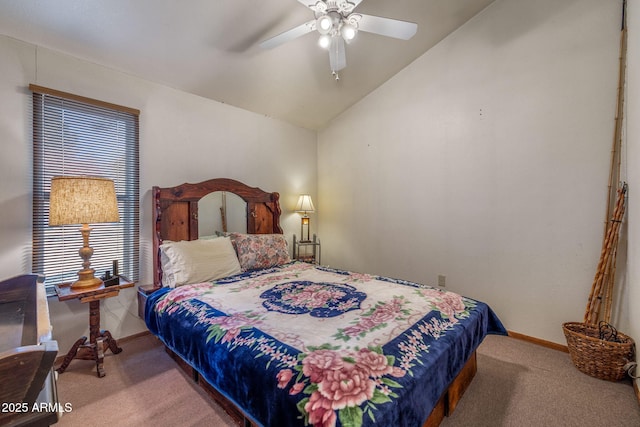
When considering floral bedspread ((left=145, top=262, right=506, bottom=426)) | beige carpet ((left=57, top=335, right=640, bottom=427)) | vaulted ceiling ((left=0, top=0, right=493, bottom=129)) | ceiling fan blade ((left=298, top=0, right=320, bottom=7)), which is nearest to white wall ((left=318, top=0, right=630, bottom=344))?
A: vaulted ceiling ((left=0, top=0, right=493, bottom=129))

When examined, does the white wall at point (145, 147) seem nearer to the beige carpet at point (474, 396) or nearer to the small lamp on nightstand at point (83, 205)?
the small lamp on nightstand at point (83, 205)

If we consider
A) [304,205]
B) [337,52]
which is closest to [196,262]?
[304,205]

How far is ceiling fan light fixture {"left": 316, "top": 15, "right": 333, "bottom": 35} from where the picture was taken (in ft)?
6.12

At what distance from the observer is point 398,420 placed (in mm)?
1032

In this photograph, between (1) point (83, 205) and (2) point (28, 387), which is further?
(1) point (83, 205)

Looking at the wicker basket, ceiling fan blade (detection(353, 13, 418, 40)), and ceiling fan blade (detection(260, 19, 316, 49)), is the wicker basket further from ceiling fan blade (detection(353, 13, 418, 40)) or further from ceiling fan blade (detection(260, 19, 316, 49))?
ceiling fan blade (detection(260, 19, 316, 49))

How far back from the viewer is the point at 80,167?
7.74 ft

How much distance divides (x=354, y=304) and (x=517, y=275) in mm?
1908

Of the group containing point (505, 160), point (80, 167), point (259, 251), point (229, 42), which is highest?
point (229, 42)

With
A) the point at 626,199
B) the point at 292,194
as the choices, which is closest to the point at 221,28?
the point at 292,194

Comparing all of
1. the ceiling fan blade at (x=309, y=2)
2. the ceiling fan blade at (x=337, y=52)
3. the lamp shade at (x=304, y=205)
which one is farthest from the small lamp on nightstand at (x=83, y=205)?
the lamp shade at (x=304, y=205)

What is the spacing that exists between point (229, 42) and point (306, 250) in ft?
9.47

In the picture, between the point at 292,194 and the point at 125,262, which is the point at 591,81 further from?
the point at 125,262

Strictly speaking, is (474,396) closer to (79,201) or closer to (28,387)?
(28,387)
